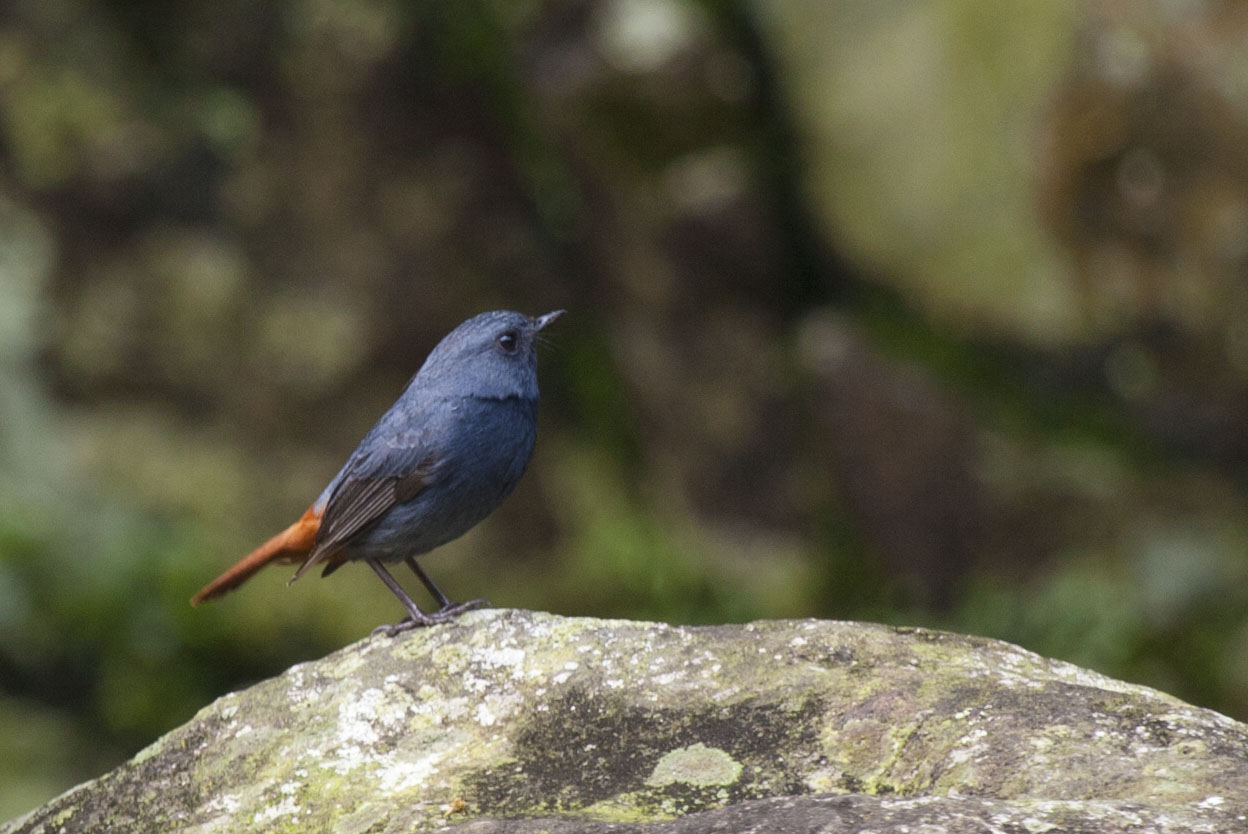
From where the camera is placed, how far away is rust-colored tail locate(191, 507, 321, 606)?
179 inches

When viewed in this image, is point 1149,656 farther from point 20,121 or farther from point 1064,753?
point 20,121

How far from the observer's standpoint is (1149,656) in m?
7.09

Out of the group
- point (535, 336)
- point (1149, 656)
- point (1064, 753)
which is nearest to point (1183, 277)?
point (1149, 656)

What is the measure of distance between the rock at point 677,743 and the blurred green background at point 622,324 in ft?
13.7

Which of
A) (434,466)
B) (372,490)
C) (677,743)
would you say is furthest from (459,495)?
(677,743)

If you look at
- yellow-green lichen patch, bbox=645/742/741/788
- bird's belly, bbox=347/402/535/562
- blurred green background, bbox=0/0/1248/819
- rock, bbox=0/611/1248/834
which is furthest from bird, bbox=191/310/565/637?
blurred green background, bbox=0/0/1248/819

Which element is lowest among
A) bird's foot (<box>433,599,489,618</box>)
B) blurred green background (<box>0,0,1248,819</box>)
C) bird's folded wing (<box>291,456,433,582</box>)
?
bird's foot (<box>433,599,489,618</box>)

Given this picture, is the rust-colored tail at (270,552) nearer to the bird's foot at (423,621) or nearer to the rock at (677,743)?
the bird's foot at (423,621)

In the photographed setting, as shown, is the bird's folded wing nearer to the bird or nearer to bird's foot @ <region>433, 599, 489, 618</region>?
the bird

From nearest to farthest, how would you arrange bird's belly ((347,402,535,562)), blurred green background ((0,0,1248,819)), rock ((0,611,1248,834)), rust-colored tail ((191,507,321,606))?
rock ((0,611,1248,834)) → bird's belly ((347,402,535,562)) → rust-colored tail ((191,507,321,606)) → blurred green background ((0,0,1248,819))

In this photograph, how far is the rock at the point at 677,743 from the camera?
2461 mm

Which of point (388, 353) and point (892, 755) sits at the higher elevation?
point (388, 353)

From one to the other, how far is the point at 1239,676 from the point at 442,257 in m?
5.17

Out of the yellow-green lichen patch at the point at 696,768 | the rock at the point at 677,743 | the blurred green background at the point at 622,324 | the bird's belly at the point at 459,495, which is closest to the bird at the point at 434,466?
the bird's belly at the point at 459,495
